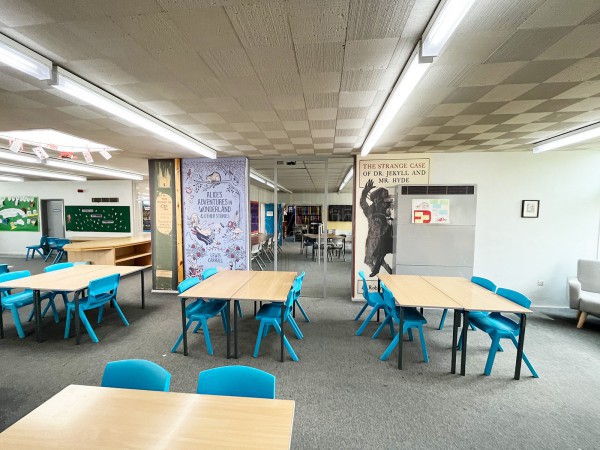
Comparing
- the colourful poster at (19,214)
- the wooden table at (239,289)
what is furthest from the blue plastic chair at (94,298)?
the colourful poster at (19,214)

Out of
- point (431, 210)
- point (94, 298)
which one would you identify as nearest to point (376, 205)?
point (431, 210)

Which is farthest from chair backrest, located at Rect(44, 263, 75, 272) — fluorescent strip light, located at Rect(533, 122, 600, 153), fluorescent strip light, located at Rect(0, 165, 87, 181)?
fluorescent strip light, located at Rect(533, 122, 600, 153)

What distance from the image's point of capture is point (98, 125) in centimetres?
312

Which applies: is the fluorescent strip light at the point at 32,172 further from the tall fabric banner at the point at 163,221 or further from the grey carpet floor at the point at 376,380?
the grey carpet floor at the point at 376,380

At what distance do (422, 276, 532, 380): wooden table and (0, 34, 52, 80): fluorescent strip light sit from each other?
4.21m

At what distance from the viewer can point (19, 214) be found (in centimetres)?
895

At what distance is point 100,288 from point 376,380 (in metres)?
3.64

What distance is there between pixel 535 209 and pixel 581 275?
1.25 m

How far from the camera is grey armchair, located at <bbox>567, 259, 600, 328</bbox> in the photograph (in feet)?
11.8

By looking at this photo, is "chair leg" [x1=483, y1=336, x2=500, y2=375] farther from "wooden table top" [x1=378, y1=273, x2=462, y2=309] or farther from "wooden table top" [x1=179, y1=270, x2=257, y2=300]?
"wooden table top" [x1=179, y1=270, x2=257, y2=300]

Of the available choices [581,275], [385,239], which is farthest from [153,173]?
[581,275]

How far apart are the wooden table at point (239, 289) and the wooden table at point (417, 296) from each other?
51.9 inches

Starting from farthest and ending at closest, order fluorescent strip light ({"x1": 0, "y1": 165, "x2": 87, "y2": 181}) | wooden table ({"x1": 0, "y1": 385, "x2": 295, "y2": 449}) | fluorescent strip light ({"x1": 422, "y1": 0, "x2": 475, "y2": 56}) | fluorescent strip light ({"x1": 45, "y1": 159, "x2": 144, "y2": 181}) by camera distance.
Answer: fluorescent strip light ({"x1": 0, "y1": 165, "x2": 87, "y2": 181})
fluorescent strip light ({"x1": 45, "y1": 159, "x2": 144, "y2": 181})
fluorescent strip light ({"x1": 422, "y1": 0, "x2": 475, "y2": 56})
wooden table ({"x1": 0, "y1": 385, "x2": 295, "y2": 449})

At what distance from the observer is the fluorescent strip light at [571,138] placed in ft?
10.4
